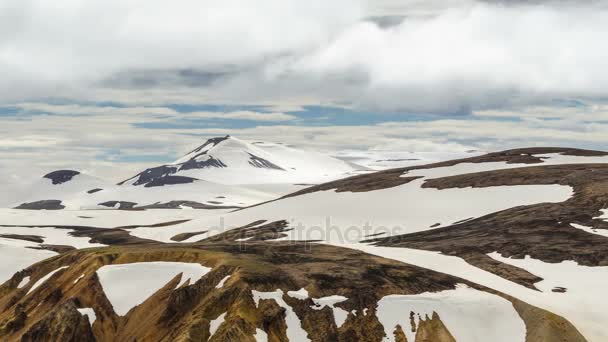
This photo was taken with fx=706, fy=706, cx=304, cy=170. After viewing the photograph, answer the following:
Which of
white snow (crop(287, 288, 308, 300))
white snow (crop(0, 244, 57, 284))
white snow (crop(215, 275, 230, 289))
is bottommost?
white snow (crop(0, 244, 57, 284))

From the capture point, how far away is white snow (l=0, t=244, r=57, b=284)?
357 feet

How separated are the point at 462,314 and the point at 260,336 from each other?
18.6 metres

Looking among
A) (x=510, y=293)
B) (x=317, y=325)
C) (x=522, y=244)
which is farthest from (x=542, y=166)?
(x=317, y=325)

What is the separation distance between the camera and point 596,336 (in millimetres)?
59938

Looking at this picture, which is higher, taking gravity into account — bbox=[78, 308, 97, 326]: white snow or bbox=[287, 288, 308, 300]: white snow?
bbox=[287, 288, 308, 300]: white snow

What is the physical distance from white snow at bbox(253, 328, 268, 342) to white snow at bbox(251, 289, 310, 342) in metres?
2.08

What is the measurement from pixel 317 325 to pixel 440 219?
227 feet

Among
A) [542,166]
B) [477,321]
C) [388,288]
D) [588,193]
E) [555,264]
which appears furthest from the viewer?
[542,166]

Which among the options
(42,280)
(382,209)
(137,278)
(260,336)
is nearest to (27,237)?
(382,209)

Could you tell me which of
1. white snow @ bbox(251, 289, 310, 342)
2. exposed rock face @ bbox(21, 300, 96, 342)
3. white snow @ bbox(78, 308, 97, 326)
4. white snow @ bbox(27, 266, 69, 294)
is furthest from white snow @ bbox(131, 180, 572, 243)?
exposed rock face @ bbox(21, 300, 96, 342)

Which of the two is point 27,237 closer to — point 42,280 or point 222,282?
point 42,280

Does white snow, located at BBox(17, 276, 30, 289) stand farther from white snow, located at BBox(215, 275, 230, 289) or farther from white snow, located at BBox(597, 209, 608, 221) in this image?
white snow, located at BBox(597, 209, 608, 221)

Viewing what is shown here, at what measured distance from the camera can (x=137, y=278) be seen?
7119 centimetres

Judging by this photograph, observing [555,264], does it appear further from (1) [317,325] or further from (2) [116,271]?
(2) [116,271]
